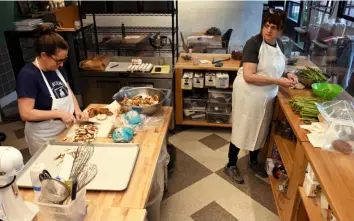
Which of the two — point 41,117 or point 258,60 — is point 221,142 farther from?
point 41,117

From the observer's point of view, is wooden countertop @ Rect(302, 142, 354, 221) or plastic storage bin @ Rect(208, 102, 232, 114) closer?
wooden countertop @ Rect(302, 142, 354, 221)

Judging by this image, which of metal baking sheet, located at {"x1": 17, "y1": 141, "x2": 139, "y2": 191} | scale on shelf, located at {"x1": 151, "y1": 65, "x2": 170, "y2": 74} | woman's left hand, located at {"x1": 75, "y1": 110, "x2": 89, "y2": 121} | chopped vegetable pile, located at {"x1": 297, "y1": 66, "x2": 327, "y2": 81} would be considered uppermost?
chopped vegetable pile, located at {"x1": 297, "y1": 66, "x2": 327, "y2": 81}

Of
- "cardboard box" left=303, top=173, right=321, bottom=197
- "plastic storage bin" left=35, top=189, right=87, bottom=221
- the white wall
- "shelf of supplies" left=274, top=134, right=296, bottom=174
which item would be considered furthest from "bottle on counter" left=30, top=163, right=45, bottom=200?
the white wall

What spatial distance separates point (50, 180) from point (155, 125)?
0.85 metres

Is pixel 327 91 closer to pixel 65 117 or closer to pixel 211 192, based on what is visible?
pixel 211 192

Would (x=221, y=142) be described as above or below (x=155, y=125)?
below

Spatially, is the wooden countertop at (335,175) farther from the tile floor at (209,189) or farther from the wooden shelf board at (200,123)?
the wooden shelf board at (200,123)

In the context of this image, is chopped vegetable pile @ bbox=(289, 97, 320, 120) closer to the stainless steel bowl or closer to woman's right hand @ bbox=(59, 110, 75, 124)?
the stainless steel bowl

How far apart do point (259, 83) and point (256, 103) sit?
166mm

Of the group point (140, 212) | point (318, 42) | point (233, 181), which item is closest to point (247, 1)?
point (318, 42)

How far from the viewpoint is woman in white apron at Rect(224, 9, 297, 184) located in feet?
5.90

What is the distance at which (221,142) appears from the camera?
2.85 m

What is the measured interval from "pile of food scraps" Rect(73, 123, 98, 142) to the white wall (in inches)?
107

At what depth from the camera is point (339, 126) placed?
144 cm
